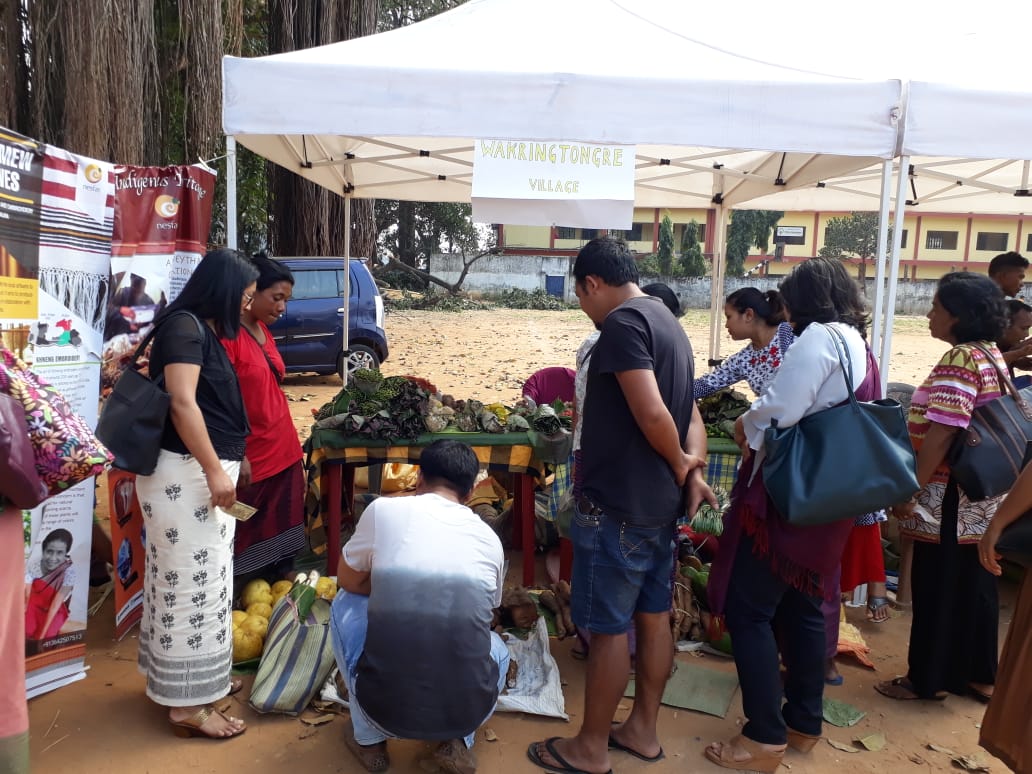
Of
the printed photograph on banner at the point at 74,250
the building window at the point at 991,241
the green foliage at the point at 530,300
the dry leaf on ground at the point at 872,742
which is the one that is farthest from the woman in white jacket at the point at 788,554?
the building window at the point at 991,241

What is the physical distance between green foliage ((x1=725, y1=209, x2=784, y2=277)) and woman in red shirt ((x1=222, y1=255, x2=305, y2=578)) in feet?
112

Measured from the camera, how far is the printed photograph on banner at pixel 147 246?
323cm

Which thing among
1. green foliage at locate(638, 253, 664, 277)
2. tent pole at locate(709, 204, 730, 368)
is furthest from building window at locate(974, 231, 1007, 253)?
tent pole at locate(709, 204, 730, 368)

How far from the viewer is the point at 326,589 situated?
3.75 metres

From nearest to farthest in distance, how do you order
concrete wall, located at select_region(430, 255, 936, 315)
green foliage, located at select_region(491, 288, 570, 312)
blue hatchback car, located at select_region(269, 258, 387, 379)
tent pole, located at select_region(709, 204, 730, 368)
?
tent pole, located at select_region(709, 204, 730, 368) → blue hatchback car, located at select_region(269, 258, 387, 379) → green foliage, located at select_region(491, 288, 570, 312) → concrete wall, located at select_region(430, 255, 936, 315)

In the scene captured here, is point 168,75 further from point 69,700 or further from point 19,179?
point 69,700

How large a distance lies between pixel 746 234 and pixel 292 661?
36.5 m

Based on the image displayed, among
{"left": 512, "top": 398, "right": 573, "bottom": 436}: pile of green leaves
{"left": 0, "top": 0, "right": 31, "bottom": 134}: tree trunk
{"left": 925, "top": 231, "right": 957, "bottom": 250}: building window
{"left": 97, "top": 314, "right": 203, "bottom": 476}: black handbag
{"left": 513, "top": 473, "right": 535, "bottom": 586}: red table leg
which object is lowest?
{"left": 513, "top": 473, "right": 535, "bottom": 586}: red table leg

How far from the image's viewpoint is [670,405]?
99.7 inches

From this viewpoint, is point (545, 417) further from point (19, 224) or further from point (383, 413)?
point (19, 224)

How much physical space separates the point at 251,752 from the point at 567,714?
48.4 inches

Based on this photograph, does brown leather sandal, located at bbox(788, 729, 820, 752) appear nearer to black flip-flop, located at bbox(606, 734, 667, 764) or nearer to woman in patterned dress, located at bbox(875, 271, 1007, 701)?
black flip-flop, located at bbox(606, 734, 667, 764)

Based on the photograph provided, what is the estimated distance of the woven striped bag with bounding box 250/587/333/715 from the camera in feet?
9.89

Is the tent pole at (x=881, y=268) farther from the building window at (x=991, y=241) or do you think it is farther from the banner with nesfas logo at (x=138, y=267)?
the building window at (x=991, y=241)
